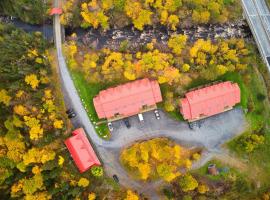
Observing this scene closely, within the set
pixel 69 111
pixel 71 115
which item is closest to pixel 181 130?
pixel 71 115

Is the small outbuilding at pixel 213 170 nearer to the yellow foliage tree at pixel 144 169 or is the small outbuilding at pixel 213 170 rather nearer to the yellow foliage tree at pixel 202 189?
the yellow foliage tree at pixel 202 189

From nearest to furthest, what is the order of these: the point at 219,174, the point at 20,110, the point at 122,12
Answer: the point at 20,110 < the point at 219,174 < the point at 122,12

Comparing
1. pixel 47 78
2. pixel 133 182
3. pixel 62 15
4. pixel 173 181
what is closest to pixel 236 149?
pixel 173 181

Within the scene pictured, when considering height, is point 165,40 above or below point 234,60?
above

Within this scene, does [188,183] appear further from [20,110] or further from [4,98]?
[4,98]

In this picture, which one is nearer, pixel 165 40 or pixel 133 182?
pixel 133 182

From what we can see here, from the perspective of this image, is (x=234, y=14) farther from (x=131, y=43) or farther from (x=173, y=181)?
(x=173, y=181)
